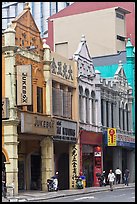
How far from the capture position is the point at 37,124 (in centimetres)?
3656

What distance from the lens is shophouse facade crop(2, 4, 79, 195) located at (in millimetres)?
34844

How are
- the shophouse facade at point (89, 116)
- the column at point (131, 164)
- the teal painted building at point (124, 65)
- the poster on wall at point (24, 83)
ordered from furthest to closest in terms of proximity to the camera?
the teal painted building at point (124, 65) < the column at point (131, 164) < the shophouse facade at point (89, 116) < the poster on wall at point (24, 83)

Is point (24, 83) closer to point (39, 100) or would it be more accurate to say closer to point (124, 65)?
point (39, 100)

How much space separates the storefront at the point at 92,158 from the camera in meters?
45.9

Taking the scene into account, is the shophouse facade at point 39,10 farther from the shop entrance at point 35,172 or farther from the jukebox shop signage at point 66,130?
the shop entrance at point 35,172

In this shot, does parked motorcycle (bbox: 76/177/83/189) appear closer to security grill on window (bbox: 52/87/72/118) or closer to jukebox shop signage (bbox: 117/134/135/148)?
security grill on window (bbox: 52/87/72/118)

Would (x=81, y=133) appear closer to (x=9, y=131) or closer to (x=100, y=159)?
(x=100, y=159)

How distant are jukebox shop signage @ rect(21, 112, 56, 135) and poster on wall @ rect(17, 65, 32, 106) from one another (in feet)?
3.14

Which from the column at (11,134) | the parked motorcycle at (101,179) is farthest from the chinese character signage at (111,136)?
the column at (11,134)

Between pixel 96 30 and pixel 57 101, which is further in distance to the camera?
pixel 96 30

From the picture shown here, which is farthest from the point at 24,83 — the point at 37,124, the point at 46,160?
the point at 46,160

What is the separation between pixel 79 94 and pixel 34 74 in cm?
748

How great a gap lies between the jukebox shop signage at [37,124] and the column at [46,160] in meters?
0.84

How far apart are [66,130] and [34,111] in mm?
4417
